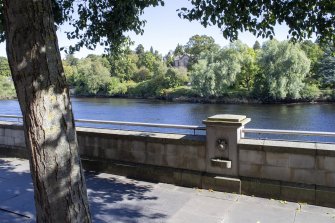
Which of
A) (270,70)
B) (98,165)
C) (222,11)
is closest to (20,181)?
(98,165)

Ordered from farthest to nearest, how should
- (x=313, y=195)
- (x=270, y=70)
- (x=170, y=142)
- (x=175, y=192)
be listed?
1. (x=270, y=70)
2. (x=170, y=142)
3. (x=175, y=192)
4. (x=313, y=195)

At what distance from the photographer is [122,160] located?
6727 mm

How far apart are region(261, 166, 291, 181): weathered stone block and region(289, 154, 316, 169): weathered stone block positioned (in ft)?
0.49

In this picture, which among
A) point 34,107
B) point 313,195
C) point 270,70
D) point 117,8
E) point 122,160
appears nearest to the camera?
Result: point 34,107

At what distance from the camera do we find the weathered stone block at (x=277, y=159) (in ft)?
17.2

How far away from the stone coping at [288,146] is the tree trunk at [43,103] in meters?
3.83

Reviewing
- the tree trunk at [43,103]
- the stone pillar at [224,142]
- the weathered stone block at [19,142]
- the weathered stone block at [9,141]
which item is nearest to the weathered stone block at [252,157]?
the stone pillar at [224,142]

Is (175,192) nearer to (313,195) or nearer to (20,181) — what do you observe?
(313,195)

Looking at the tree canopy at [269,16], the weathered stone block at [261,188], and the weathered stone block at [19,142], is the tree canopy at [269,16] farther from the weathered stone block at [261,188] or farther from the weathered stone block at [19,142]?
the weathered stone block at [19,142]

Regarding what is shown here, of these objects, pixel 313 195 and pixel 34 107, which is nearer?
pixel 34 107

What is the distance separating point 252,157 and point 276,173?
18.4 inches

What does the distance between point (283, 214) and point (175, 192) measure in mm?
1883

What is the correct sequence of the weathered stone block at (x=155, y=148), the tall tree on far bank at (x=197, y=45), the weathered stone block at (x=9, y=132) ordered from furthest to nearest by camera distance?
the tall tree on far bank at (x=197, y=45) < the weathered stone block at (x=9, y=132) < the weathered stone block at (x=155, y=148)

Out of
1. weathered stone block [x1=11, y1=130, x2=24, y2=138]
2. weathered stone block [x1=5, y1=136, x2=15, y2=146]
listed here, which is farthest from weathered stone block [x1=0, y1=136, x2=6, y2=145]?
weathered stone block [x1=11, y1=130, x2=24, y2=138]
